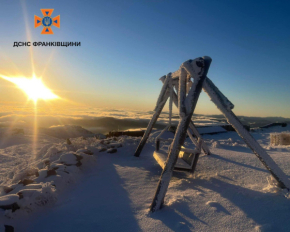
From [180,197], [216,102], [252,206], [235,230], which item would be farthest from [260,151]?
[180,197]

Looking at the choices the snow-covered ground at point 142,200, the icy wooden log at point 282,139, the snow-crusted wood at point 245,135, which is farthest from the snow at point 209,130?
the snow-crusted wood at point 245,135

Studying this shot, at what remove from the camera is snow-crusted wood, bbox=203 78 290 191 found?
2.69 m

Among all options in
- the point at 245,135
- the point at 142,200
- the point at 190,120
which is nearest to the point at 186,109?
the point at 190,120

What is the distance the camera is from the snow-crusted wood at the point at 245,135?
2.69 m

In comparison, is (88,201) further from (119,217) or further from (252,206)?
(252,206)

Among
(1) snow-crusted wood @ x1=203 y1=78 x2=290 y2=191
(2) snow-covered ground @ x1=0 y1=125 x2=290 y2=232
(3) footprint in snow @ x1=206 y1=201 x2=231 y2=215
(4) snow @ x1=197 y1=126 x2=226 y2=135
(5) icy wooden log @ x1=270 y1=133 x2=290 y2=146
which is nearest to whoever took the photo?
(2) snow-covered ground @ x1=0 y1=125 x2=290 y2=232

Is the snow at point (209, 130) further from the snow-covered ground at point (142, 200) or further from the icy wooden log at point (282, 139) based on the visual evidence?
the snow-covered ground at point (142, 200)

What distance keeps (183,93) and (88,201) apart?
8.40 ft

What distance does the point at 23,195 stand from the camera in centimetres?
279

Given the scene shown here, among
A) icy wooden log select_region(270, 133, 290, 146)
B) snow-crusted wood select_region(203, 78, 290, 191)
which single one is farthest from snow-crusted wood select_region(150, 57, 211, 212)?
icy wooden log select_region(270, 133, 290, 146)

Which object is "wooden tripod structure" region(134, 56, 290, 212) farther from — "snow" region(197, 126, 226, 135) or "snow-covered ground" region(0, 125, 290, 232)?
"snow" region(197, 126, 226, 135)

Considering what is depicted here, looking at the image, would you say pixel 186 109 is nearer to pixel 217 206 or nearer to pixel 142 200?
pixel 217 206

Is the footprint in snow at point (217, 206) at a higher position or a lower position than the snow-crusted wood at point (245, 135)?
lower

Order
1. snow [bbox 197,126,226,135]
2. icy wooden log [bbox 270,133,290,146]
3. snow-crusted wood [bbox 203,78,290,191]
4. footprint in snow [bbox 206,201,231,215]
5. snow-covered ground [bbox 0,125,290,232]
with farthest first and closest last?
snow [bbox 197,126,226,135] → icy wooden log [bbox 270,133,290,146] → snow-crusted wood [bbox 203,78,290,191] → footprint in snow [bbox 206,201,231,215] → snow-covered ground [bbox 0,125,290,232]
